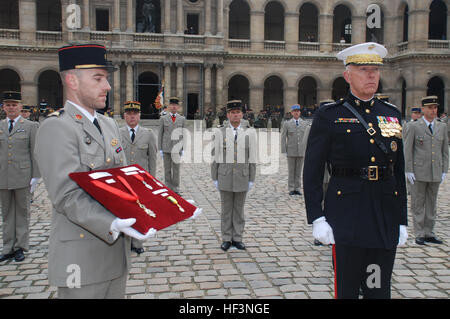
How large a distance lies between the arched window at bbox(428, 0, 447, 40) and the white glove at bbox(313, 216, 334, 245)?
138ft

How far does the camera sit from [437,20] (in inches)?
1559

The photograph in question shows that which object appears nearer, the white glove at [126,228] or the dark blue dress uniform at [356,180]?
the white glove at [126,228]

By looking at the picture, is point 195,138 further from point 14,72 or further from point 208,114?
point 14,72

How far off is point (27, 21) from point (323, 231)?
3651 centimetres

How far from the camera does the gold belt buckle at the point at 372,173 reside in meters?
3.18

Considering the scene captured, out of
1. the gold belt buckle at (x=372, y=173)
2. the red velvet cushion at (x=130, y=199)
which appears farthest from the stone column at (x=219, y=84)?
the red velvet cushion at (x=130, y=199)

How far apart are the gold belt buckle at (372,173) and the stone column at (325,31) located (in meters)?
36.6

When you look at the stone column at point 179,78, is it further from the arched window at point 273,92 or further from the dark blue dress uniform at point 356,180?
the dark blue dress uniform at point 356,180

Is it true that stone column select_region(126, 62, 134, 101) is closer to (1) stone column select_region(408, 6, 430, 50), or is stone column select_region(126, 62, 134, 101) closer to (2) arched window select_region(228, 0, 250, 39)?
(2) arched window select_region(228, 0, 250, 39)

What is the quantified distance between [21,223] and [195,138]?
19876 mm

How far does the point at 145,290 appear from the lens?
4.95m

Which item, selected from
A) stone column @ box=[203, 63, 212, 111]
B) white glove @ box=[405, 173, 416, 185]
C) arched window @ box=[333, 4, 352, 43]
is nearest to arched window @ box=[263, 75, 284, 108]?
arched window @ box=[333, 4, 352, 43]

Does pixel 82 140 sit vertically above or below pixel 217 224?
above
